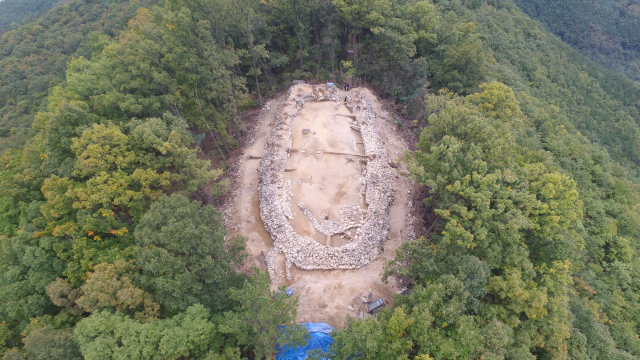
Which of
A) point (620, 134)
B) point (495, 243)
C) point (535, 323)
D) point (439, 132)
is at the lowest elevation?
point (620, 134)

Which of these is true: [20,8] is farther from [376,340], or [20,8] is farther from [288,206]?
[376,340]

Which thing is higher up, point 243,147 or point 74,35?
point 74,35

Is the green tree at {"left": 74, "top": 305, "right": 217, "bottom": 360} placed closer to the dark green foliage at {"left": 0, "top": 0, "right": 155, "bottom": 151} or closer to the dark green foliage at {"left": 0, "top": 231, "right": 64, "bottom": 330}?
the dark green foliage at {"left": 0, "top": 231, "right": 64, "bottom": 330}

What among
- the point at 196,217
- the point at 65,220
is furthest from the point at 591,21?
the point at 65,220

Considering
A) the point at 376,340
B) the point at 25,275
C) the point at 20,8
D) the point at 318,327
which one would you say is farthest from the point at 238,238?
the point at 20,8

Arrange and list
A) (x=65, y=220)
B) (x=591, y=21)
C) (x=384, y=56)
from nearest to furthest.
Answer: (x=65, y=220), (x=384, y=56), (x=591, y=21)

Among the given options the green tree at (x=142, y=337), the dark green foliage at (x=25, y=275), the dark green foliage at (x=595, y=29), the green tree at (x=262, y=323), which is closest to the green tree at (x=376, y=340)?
the green tree at (x=262, y=323)

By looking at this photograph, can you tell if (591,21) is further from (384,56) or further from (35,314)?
(35,314)

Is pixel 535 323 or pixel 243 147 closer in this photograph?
pixel 535 323
